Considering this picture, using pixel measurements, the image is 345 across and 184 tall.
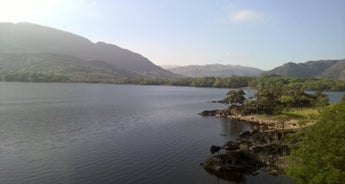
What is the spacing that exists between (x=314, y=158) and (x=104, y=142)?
4111 centimetres

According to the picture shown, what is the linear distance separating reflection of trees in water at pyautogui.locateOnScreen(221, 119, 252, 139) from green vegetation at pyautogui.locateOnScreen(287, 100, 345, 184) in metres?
38.9

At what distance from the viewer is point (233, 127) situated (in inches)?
3270

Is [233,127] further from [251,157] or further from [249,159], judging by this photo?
[249,159]

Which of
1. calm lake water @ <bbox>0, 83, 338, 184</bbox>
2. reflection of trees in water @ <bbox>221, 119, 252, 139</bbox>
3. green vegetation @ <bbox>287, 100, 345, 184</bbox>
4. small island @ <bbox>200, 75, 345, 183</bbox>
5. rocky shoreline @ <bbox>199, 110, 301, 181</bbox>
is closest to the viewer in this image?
green vegetation @ <bbox>287, 100, 345, 184</bbox>

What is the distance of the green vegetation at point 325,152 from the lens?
26312mm

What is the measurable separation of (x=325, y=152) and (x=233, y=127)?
180ft

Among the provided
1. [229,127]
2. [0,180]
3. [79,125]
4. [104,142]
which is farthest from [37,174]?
[229,127]

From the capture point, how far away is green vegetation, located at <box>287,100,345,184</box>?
86.3 feet

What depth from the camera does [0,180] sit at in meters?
39.1

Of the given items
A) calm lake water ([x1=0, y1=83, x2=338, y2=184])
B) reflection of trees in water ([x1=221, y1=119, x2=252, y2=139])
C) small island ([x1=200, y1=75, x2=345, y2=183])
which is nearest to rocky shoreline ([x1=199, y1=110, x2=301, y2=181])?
small island ([x1=200, y1=75, x2=345, y2=183])

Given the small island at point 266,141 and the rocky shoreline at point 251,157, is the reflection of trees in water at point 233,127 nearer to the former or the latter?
the small island at point 266,141

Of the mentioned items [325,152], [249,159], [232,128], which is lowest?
[232,128]

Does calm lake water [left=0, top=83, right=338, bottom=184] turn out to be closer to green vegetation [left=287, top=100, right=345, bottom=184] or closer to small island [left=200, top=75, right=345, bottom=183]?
small island [left=200, top=75, right=345, bottom=183]

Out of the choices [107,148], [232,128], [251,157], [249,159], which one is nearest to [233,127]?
[232,128]
